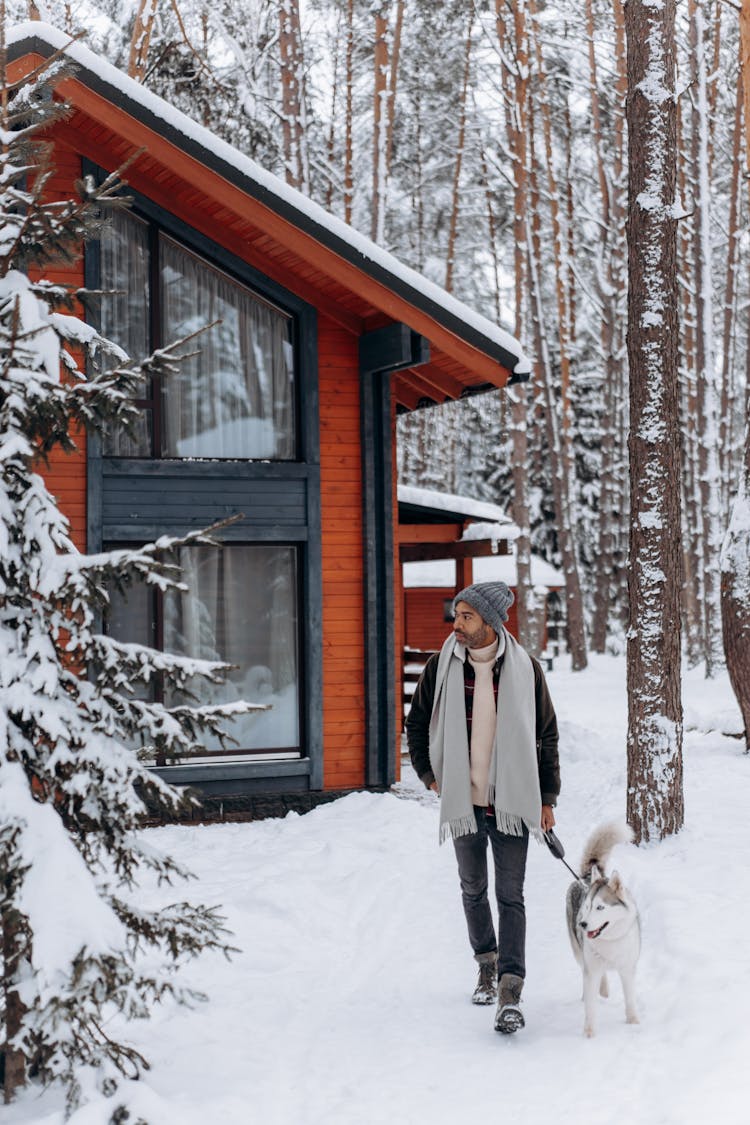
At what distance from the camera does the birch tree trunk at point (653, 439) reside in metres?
7.78

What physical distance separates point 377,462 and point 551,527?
27.0 meters

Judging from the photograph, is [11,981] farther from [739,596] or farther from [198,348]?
[739,596]

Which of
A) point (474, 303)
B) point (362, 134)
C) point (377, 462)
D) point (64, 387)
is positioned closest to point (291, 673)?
point (377, 462)

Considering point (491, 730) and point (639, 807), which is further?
point (639, 807)

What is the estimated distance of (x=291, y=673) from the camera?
34.3ft

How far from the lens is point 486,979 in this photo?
17.9 ft

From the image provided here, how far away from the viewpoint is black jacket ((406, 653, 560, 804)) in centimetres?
523

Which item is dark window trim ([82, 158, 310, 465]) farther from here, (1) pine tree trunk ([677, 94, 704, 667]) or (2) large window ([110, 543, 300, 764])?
(1) pine tree trunk ([677, 94, 704, 667])

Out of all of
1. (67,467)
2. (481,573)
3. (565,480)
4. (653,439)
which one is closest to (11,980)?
(653,439)

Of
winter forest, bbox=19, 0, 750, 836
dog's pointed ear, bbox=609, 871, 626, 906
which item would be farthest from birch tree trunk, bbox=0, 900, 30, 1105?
winter forest, bbox=19, 0, 750, 836

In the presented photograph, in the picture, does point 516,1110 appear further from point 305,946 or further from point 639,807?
point 639,807

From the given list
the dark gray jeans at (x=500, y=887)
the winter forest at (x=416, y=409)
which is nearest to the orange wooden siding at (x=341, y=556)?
the winter forest at (x=416, y=409)

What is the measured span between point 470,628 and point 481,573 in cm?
2630

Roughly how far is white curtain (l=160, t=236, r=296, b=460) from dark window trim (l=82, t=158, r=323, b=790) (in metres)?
0.12
